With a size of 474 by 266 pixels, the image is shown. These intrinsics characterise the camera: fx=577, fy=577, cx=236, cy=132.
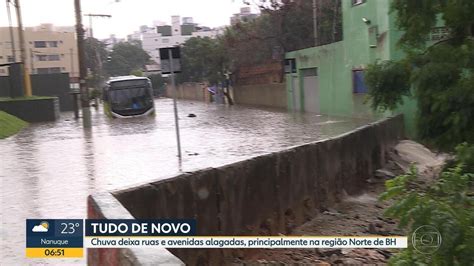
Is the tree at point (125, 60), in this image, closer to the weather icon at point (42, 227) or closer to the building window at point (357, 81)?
the building window at point (357, 81)

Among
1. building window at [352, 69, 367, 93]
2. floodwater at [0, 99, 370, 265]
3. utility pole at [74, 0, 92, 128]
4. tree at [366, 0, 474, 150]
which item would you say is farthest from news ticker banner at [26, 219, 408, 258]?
utility pole at [74, 0, 92, 128]

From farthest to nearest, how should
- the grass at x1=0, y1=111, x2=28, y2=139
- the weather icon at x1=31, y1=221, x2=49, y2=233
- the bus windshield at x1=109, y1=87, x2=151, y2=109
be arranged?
the bus windshield at x1=109, y1=87, x2=151, y2=109 < the grass at x1=0, y1=111, x2=28, y2=139 < the weather icon at x1=31, y1=221, x2=49, y2=233

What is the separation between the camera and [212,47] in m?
49.6

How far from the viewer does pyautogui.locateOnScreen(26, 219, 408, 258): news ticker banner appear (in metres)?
4.22

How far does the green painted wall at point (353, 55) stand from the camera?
1878 cm

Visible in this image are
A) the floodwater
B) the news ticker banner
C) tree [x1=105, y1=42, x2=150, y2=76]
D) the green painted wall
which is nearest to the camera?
the news ticker banner

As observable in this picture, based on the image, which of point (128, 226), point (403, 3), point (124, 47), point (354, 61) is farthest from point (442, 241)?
point (124, 47)

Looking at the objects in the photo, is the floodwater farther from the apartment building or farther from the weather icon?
the apartment building

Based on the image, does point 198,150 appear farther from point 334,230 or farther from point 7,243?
point 7,243

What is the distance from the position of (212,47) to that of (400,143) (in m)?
36.1

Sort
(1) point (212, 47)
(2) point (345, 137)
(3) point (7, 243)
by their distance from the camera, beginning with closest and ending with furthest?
(3) point (7, 243), (2) point (345, 137), (1) point (212, 47)

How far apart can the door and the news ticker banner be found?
81.8ft

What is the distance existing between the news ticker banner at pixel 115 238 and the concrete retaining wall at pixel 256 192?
2.54 feet

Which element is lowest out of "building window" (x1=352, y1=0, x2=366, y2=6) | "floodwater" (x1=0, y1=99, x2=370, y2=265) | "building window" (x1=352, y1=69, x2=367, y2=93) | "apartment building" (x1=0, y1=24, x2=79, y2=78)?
"floodwater" (x1=0, y1=99, x2=370, y2=265)
